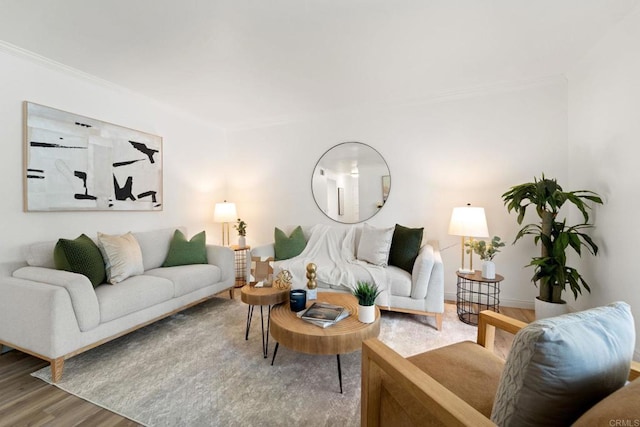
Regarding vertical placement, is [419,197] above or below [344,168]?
below

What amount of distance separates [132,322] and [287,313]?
135 cm

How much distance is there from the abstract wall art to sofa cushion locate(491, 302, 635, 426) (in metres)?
3.46

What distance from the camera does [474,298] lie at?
3.16m

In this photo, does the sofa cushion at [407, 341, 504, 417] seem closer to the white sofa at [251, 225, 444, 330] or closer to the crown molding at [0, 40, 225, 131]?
the white sofa at [251, 225, 444, 330]

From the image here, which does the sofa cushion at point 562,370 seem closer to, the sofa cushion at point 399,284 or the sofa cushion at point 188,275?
the sofa cushion at point 399,284

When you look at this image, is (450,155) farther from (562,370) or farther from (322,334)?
(562,370)

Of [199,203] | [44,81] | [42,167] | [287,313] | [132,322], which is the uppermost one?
[44,81]

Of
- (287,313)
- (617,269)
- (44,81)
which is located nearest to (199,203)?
(44,81)

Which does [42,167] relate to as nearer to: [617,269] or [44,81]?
[44,81]

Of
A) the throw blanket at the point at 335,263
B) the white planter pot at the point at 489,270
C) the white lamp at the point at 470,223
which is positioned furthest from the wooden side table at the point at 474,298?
the throw blanket at the point at 335,263

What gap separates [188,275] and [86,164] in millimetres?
1513

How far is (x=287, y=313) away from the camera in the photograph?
1935 mm

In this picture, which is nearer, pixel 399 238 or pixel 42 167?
pixel 42 167

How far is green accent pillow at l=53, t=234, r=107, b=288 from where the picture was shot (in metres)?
2.11
